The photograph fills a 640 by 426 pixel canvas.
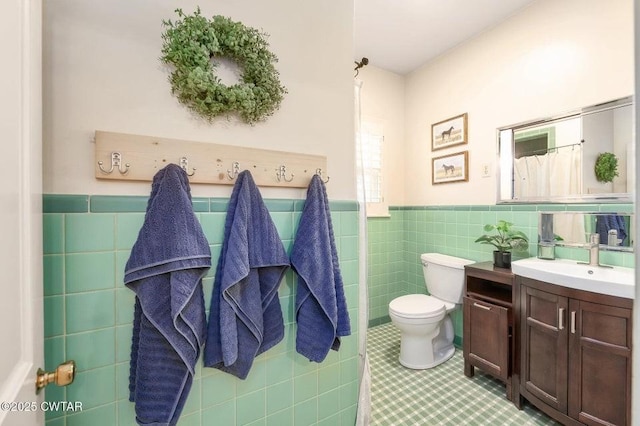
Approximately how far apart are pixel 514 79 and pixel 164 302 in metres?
2.56

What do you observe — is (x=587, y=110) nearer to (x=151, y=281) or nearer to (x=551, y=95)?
(x=551, y=95)

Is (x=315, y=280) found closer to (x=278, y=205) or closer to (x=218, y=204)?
(x=278, y=205)

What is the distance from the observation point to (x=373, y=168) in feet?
8.79

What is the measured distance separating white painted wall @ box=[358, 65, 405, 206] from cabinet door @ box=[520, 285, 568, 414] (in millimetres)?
1494

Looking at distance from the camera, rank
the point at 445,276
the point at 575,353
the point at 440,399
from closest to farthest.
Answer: the point at 575,353 < the point at 440,399 < the point at 445,276

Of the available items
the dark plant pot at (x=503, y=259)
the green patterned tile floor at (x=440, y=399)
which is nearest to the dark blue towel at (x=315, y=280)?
the green patterned tile floor at (x=440, y=399)

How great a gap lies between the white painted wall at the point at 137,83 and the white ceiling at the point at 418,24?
1150mm

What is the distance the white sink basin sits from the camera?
1.20m

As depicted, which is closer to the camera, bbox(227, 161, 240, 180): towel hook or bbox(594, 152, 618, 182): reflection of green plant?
bbox(227, 161, 240, 180): towel hook

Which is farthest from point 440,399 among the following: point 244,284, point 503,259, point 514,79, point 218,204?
point 514,79

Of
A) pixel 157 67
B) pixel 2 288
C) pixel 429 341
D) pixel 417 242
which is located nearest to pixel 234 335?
pixel 2 288

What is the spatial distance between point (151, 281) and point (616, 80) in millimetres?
2475

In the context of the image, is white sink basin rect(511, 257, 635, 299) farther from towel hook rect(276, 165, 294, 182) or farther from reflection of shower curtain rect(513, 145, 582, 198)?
towel hook rect(276, 165, 294, 182)

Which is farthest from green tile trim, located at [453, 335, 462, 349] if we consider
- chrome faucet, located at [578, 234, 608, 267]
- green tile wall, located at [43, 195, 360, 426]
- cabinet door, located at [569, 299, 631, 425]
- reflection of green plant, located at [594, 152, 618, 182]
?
green tile wall, located at [43, 195, 360, 426]
